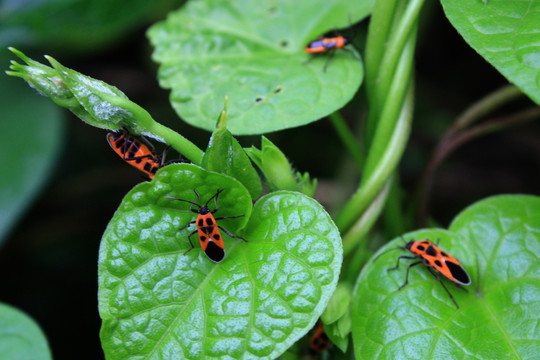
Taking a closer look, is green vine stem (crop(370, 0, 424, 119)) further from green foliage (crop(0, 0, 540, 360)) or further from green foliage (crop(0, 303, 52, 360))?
green foliage (crop(0, 303, 52, 360))

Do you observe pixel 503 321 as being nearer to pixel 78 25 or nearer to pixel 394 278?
pixel 394 278

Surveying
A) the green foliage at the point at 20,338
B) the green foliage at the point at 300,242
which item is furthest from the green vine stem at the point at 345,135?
the green foliage at the point at 20,338

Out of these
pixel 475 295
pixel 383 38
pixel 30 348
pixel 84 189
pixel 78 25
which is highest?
pixel 383 38

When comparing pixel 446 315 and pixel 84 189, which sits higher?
pixel 446 315

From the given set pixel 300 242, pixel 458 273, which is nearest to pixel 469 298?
pixel 458 273

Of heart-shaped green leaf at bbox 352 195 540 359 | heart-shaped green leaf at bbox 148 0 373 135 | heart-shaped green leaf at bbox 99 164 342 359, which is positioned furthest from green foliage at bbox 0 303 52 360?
heart-shaped green leaf at bbox 352 195 540 359

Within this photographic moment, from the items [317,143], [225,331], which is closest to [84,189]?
[317,143]
